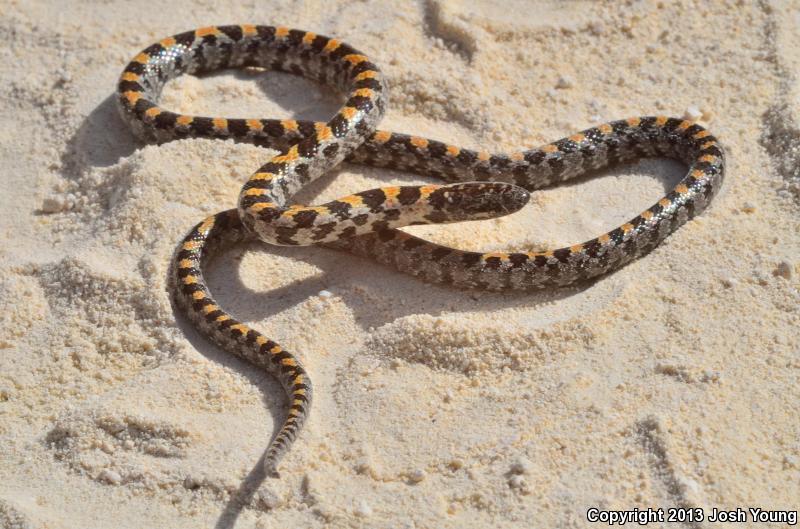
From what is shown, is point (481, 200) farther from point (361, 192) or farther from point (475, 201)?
point (361, 192)

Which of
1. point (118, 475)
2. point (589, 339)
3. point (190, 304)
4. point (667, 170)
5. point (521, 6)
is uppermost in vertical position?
point (521, 6)

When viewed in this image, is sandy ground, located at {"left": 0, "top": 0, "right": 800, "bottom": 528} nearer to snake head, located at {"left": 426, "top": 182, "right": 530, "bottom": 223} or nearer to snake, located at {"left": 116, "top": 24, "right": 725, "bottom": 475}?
snake, located at {"left": 116, "top": 24, "right": 725, "bottom": 475}

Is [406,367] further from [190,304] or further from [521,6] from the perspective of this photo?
[521,6]

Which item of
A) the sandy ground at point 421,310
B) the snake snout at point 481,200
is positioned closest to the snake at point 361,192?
the snake snout at point 481,200

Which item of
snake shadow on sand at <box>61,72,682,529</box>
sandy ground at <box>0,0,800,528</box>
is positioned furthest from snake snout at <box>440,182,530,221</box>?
snake shadow on sand at <box>61,72,682,529</box>

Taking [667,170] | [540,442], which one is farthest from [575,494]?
[667,170]
